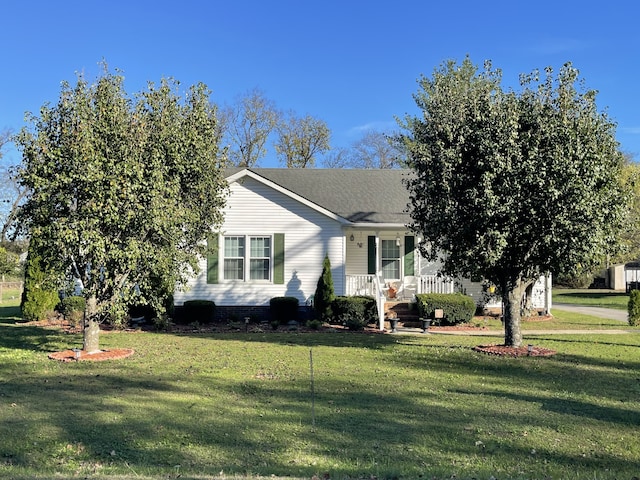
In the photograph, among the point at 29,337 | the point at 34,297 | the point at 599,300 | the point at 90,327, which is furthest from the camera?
the point at 599,300

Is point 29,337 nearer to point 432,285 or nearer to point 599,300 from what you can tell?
point 432,285

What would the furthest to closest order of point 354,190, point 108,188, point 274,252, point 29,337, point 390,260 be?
point 354,190 → point 390,260 → point 274,252 → point 29,337 → point 108,188

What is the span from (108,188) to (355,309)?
8.71 metres

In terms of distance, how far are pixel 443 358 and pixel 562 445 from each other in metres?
5.41

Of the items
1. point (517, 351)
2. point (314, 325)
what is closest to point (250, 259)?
point (314, 325)

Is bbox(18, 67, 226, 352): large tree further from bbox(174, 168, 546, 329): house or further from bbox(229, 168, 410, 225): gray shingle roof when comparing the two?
bbox(229, 168, 410, 225): gray shingle roof

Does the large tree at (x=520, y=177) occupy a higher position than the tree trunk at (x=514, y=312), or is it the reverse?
the large tree at (x=520, y=177)

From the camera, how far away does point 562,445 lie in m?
5.60

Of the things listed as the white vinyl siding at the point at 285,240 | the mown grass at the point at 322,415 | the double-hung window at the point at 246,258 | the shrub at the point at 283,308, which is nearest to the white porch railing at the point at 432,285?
the white vinyl siding at the point at 285,240

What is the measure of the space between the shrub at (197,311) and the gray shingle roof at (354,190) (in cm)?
478

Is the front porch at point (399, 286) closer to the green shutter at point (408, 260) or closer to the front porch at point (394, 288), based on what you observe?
the front porch at point (394, 288)

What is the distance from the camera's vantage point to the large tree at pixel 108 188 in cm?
1001

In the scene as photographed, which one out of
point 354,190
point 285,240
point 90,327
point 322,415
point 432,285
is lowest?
point 322,415

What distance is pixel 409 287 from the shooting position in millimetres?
18656
